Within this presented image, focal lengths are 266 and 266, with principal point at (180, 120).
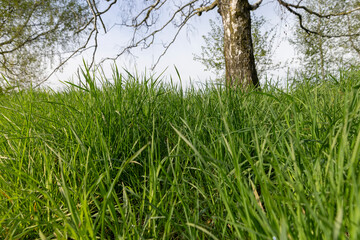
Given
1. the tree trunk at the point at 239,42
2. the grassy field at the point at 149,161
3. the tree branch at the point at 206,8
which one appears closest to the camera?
the grassy field at the point at 149,161

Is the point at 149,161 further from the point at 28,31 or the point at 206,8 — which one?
the point at 28,31

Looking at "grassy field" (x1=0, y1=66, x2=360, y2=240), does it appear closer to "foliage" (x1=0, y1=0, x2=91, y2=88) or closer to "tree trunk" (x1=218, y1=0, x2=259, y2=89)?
"tree trunk" (x1=218, y1=0, x2=259, y2=89)

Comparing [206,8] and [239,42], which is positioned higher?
[206,8]

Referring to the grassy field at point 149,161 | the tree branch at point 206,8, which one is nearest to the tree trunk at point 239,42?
the tree branch at point 206,8

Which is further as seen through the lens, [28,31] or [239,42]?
[28,31]

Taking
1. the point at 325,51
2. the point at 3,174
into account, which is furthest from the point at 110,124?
the point at 325,51

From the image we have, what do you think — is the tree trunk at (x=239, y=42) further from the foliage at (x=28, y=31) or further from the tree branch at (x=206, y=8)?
the foliage at (x=28, y=31)

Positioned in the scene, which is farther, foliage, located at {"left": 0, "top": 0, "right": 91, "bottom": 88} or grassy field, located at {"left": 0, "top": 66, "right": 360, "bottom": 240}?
foliage, located at {"left": 0, "top": 0, "right": 91, "bottom": 88}

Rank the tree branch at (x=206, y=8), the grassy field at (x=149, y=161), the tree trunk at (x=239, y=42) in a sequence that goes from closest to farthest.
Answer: the grassy field at (x=149, y=161) < the tree trunk at (x=239, y=42) < the tree branch at (x=206, y=8)

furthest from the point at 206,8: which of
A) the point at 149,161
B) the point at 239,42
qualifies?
the point at 149,161

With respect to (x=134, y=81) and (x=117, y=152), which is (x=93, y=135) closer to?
(x=117, y=152)

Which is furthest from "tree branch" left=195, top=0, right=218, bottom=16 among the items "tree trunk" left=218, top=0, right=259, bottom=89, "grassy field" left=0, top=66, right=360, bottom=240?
"grassy field" left=0, top=66, right=360, bottom=240

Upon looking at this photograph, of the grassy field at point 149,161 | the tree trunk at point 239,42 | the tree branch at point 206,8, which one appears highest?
the tree branch at point 206,8

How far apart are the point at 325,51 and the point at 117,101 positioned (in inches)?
668
